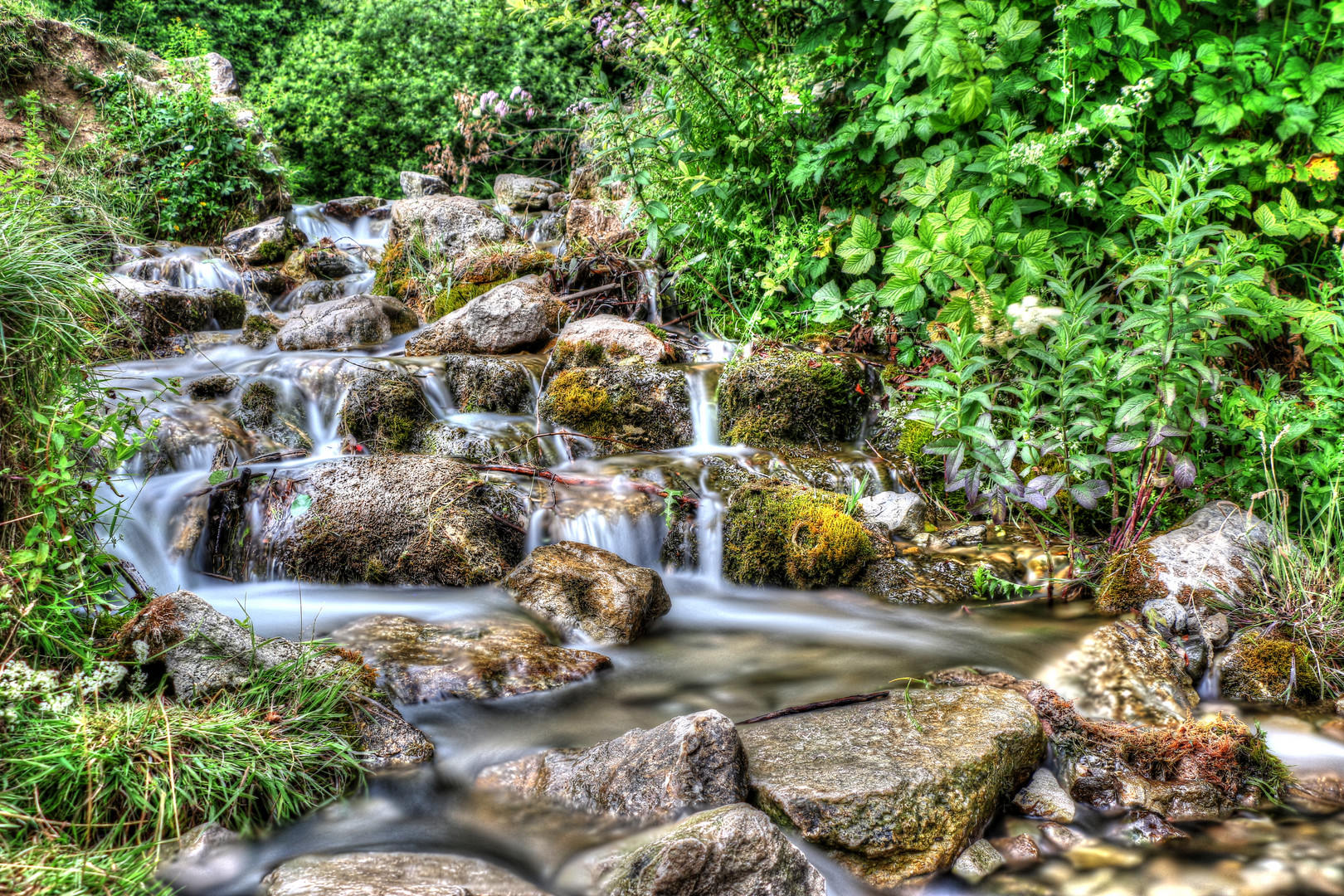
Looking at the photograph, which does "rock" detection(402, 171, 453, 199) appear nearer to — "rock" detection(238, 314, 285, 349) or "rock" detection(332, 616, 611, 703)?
"rock" detection(238, 314, 285, 349)

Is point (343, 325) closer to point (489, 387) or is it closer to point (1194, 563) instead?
point (489, 387)

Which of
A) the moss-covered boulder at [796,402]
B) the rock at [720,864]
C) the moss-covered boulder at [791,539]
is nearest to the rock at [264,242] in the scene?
the moss-covered boulder at [796,402]

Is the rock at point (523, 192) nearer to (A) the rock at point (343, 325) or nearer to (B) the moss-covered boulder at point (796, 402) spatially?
(A) the rock at point (343, 325)

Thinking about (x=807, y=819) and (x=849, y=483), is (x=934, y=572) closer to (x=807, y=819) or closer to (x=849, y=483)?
(x=849, y=483)

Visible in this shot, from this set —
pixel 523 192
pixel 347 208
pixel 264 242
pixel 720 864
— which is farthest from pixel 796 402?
pixel 347 208

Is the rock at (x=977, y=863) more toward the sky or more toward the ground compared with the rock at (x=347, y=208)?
more toward the ground

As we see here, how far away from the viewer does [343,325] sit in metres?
6.92

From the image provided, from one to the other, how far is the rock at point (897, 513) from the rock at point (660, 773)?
7.60ft

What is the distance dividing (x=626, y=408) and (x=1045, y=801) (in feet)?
12.0

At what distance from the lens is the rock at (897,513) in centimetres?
427

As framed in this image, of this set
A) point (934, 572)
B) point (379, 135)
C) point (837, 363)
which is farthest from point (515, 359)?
point (379, 135)

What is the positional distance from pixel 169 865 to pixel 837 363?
436cm

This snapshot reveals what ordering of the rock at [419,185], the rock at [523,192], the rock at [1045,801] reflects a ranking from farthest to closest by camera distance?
1. the rock at [419,185]
2. the rock at [523,192]
3. the rock at [1045,801]

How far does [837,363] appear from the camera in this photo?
→ 5.16 m
